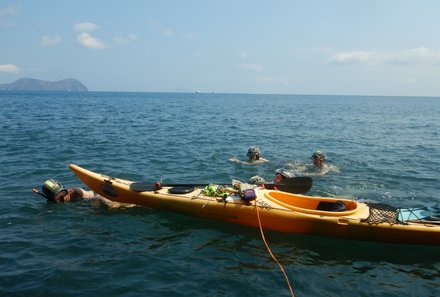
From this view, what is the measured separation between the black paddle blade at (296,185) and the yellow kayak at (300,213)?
0.78 meters

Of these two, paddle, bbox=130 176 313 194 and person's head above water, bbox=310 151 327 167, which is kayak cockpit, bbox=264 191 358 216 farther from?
person's head above water, bbox=310 151 327 167

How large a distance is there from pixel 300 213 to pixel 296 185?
177 cm

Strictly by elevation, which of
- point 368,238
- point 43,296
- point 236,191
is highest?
point 236,191

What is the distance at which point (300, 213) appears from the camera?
835cm

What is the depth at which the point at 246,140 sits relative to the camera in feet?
76.3

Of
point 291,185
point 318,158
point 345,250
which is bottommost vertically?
point 345,250

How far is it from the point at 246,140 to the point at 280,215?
14995 mm

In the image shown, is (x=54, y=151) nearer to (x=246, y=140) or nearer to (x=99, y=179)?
(x=99, y=179)

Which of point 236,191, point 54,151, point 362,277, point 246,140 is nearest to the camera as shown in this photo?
point 362,277

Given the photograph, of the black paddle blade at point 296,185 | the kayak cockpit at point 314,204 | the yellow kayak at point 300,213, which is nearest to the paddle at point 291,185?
the black paddle blade at point 296,185

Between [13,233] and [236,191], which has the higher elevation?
[236,191]

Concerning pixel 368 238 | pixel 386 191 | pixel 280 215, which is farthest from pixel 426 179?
pixel 280 215

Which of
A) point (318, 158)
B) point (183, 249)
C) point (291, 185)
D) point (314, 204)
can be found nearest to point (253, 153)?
point (318, 158)

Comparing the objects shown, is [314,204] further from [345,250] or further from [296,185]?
[345,250]
